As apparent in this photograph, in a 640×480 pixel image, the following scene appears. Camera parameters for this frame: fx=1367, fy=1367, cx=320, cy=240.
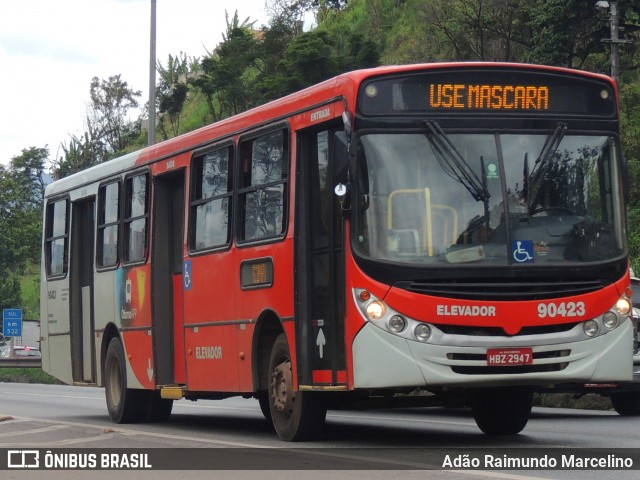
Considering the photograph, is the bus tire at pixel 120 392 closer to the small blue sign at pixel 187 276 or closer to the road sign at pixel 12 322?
the small blue sign at pixel 187 276

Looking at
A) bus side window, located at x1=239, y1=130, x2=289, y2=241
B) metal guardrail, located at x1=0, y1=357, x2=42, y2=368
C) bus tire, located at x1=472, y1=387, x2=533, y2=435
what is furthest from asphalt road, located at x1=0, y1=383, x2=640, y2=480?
metal guardrail, located at x1=0, y1=357, x2=42, y2=368

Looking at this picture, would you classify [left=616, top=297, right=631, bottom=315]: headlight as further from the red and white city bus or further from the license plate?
the license plate

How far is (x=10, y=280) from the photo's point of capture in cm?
7581

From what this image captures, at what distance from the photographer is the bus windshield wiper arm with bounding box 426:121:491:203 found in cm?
1141

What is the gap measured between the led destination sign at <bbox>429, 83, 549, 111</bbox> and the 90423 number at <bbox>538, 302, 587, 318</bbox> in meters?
1.74

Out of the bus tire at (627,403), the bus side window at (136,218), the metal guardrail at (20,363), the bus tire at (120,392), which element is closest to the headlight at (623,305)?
the bus tire at (627,403)

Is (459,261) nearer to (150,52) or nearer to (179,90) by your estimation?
(150,52)

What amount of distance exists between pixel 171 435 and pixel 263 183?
3113 mm

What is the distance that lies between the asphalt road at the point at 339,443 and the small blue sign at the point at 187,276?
166 cm

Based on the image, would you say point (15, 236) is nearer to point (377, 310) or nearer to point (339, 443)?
point (339, 443)

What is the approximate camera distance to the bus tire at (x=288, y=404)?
1252 cm

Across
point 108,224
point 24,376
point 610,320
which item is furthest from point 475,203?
point 24,376

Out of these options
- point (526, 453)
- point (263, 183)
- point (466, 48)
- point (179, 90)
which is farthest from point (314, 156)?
point (179, 90)

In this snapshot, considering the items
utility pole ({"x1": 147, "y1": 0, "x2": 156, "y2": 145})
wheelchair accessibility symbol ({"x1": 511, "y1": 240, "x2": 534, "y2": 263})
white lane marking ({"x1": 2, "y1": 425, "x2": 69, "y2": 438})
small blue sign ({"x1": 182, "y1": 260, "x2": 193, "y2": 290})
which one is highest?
utility pole ({"x1": 147, "y1": 0, "x2": 156, "y2": 145})
